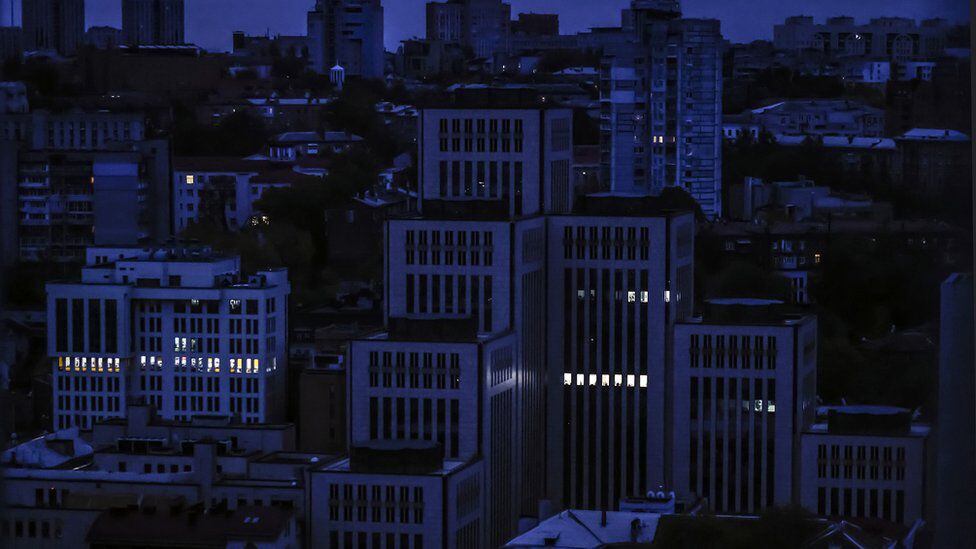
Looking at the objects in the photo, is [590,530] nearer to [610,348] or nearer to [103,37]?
[610,348]

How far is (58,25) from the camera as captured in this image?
69.0 feet

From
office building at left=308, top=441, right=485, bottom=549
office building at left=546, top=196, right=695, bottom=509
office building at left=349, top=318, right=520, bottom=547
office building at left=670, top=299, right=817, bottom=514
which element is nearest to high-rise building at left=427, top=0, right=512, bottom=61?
office building at left=546, top=196, right=695, bottom=509

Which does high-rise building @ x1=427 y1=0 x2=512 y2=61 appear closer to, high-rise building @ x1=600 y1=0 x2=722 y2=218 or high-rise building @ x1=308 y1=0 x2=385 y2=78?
high-rise building @ x1=308 y1=0 x2=385 y2=78

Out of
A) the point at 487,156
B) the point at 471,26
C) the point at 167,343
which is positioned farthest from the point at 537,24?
the point at 487,156

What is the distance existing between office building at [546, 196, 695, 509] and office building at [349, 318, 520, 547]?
0.78m

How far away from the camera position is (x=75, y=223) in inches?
693

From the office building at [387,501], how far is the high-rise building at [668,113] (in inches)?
448

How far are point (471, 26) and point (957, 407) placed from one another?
88.8ft

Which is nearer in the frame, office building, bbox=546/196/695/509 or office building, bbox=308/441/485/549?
office building, bbox=308/441/485/549

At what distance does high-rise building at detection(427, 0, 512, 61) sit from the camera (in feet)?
95.9

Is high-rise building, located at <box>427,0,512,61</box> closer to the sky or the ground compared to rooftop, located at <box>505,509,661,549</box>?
closer to the sky

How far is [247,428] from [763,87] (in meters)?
16.6

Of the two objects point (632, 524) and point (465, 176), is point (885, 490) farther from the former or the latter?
point (465, 176)

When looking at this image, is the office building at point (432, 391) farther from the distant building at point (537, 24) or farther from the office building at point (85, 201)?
the distant building at point (537, 24)
